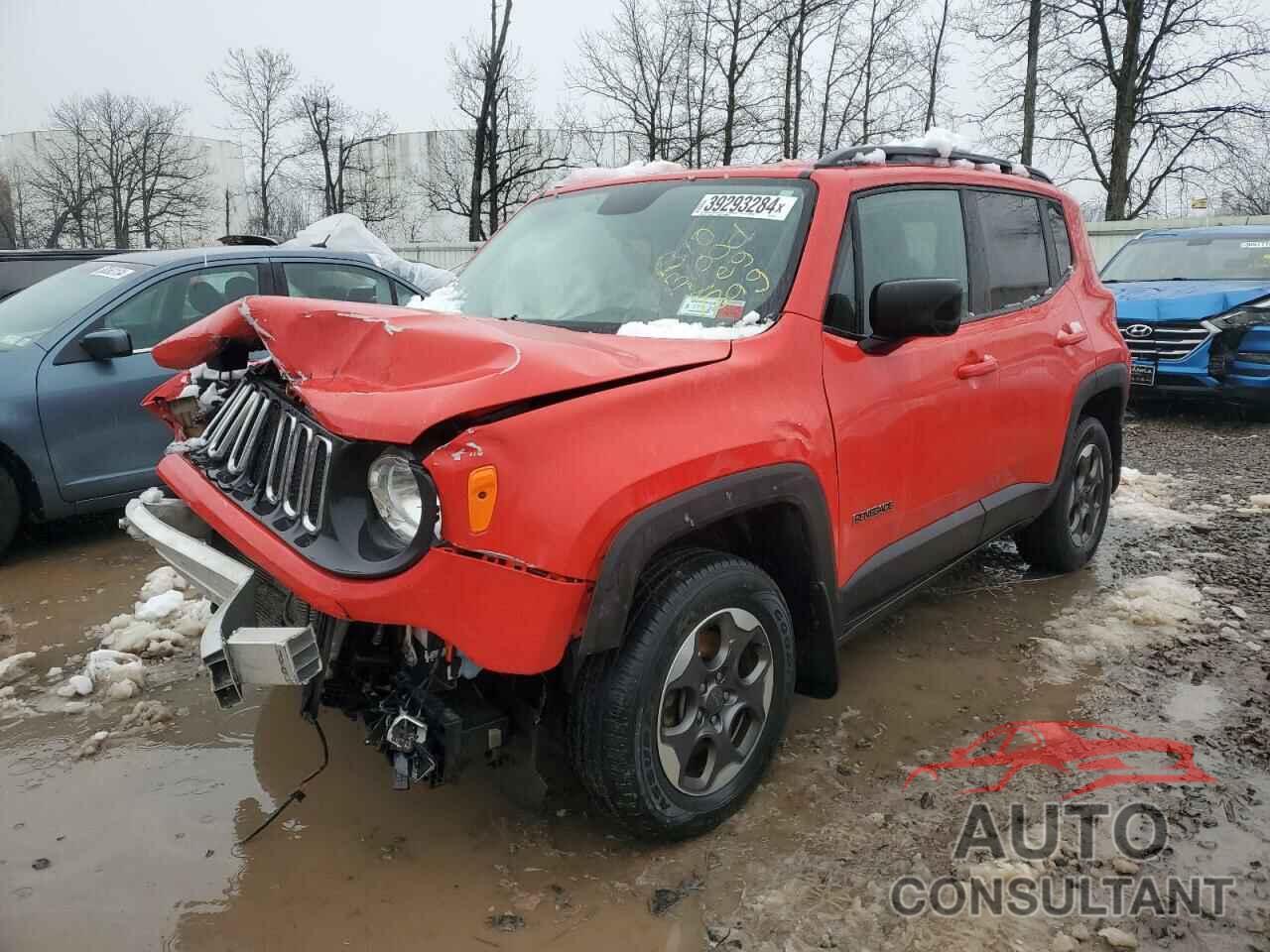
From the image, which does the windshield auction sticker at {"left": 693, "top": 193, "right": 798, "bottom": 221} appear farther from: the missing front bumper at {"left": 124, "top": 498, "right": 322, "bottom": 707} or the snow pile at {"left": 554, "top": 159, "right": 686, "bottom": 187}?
the missing front bumper at {"left": 124, "top": 498, "right": 322, "bottom": 707}

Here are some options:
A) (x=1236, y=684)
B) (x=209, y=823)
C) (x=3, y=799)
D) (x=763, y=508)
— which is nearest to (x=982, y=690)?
(x=1236, y=684)

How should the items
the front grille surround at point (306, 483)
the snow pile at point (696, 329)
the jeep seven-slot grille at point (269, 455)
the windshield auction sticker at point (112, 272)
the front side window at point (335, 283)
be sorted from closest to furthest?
the front grille surround at point (306, 483)
the jeep seven-slot grille at point (269, 455)
the snow pile at point (696, 329)
the windshield auction sticker at point (112, 272)
the front side window at point (335, 283)

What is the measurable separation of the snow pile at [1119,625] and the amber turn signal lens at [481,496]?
270 centimetres

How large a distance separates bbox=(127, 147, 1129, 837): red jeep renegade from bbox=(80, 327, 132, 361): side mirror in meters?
2.39

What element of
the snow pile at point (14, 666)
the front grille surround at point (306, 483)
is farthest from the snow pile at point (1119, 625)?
the snow pile at point (14, 666)

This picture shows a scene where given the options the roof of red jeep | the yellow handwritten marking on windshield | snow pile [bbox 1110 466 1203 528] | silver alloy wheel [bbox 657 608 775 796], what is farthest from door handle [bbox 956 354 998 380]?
snow pile [bbox 1110 466 1203 528]

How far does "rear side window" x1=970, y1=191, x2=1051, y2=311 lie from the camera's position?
376 centimetres

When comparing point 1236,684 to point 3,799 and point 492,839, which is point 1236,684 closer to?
point 492,839

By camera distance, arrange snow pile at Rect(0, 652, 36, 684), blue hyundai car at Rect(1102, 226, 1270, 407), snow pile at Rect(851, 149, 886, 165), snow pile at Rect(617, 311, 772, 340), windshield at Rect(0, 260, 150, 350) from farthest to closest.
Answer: blue hyundai car at Rect(1102, 226, 1270, 407) < windshield at Rect(0, 260, 150, 350) < snow pile at Rect(0, 652, 36, 684) < snow pile at Rect(851, 149, 886, 165) < snow pile at Rect(617, 311, 772, 340)

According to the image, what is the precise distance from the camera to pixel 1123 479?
21.8 feet

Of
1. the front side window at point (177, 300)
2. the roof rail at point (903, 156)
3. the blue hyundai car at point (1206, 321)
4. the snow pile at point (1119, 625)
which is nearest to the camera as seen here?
the roof rail at point (903, 156)

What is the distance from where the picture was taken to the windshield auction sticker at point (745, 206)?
9.85 ft

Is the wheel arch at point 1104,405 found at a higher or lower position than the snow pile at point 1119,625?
higher

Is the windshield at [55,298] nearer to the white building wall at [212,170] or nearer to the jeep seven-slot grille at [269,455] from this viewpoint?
the jeep seven-slot grille at [269,455]
